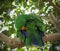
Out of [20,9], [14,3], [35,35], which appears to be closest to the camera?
[35,35]

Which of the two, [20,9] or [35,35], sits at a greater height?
[20,9]

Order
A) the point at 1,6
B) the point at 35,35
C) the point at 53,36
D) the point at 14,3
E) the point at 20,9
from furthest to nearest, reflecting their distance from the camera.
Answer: the point at 20,9 → the point at 14,3 → the point at 1,6 → the point at 53,36 → the point at 35,35

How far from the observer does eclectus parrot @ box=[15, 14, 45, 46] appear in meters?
1.25

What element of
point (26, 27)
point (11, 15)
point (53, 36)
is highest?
point (11, 15)

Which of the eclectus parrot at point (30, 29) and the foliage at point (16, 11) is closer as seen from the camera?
the eclectus parrot at point (30, 29)

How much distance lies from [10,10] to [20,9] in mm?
299

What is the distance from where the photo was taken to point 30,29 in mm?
1254

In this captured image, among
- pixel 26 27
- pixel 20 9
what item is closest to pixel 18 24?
pixel 26 27

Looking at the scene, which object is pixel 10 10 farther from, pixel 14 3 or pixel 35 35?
pixel 35 35

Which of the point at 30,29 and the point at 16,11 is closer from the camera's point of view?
the point at 30,29

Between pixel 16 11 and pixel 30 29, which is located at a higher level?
pixel 16 11

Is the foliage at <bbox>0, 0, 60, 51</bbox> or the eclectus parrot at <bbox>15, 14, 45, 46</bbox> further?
the foliage at <bbox>0, 0, 60, 51</bbox>

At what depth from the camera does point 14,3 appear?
2465mm

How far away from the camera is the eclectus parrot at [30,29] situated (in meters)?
1.25
